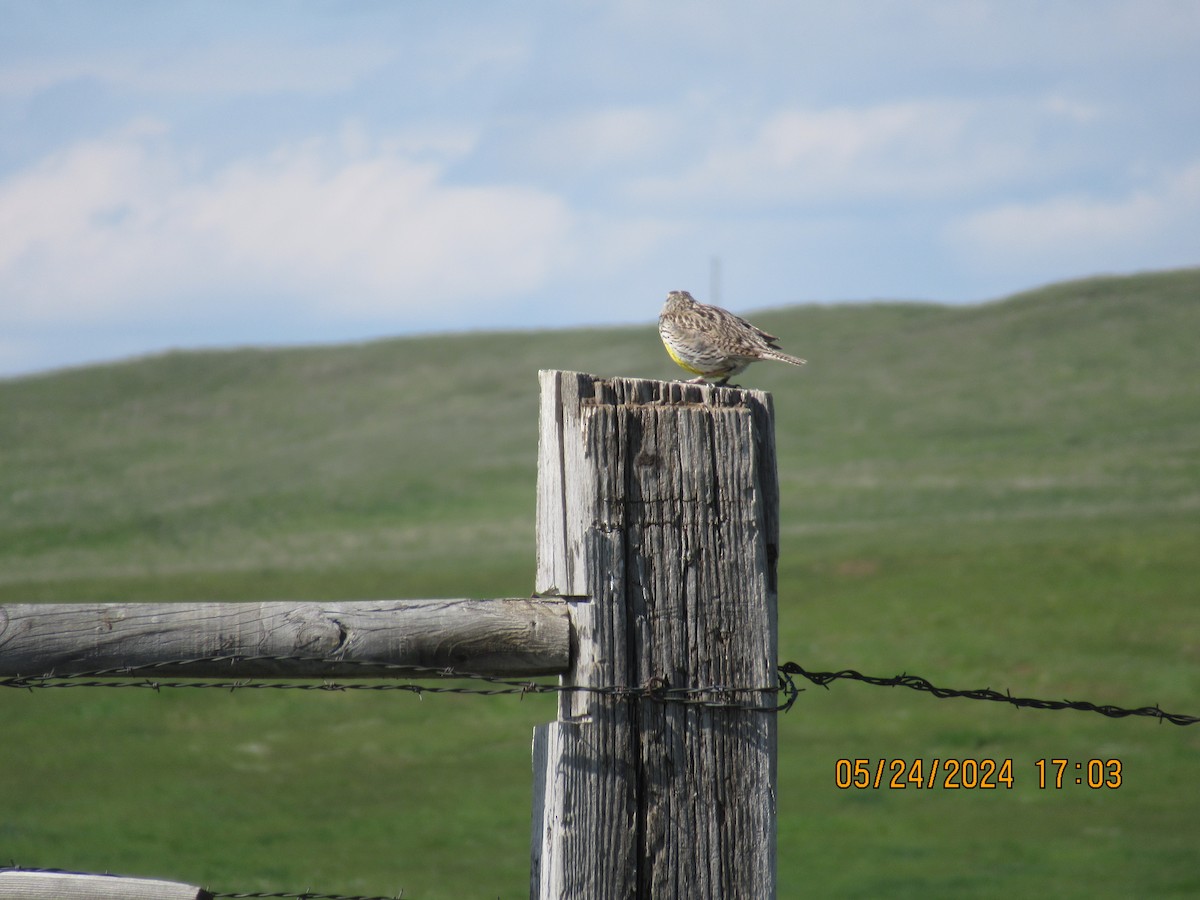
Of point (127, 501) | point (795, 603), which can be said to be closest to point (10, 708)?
point (795, 603)

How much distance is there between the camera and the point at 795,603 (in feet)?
90.1

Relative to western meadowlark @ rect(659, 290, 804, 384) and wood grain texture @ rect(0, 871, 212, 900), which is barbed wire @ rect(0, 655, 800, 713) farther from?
western meadowlark @ rect(659, 290, 804, 384)

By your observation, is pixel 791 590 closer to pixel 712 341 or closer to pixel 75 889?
pixel 712 341

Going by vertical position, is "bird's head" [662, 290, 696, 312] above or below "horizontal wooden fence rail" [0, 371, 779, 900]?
above

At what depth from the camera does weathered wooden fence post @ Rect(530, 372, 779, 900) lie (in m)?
3.24

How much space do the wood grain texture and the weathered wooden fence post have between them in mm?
894

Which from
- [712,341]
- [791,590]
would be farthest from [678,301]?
[791,590]

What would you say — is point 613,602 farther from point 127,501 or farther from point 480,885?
point 127,501

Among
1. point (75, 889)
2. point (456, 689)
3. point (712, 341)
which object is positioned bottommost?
point (75, 889)

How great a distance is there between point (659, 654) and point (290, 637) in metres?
0.90

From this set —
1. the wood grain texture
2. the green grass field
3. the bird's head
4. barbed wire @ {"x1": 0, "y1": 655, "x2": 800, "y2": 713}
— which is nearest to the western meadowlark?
the bird's head

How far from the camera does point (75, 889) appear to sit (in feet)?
10.1

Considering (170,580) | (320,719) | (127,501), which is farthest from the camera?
(127,501)

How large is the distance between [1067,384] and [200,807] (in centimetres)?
5527
